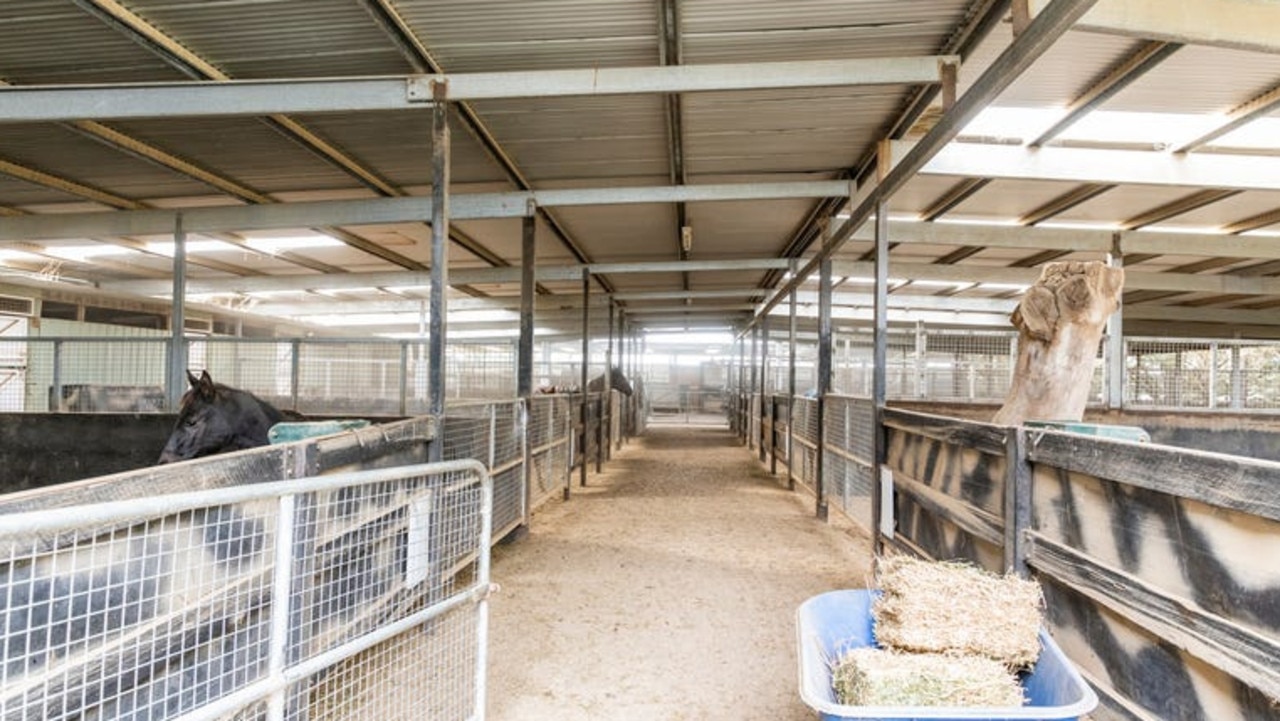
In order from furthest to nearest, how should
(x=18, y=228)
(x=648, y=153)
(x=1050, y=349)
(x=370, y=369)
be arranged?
(x=370, y=369), (x=18, y=228), (x=648, y=153), (x=1050, y=349)

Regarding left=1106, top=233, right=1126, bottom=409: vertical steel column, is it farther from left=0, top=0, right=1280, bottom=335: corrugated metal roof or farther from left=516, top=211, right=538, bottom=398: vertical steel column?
left=516, top=211, right=538, bottom=398: vertical steel column

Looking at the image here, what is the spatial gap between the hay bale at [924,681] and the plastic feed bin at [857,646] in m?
0.07

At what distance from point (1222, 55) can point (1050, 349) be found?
1875 millimetres

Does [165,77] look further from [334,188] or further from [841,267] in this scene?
[841,267]

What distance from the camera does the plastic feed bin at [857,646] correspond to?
4.60 ft

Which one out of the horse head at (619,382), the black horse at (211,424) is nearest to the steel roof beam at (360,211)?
the black horse at (211,424)

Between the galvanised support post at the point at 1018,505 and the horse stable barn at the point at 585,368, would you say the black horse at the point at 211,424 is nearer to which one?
the horse stable barn at the point at 585,368

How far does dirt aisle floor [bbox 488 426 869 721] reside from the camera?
109 inches

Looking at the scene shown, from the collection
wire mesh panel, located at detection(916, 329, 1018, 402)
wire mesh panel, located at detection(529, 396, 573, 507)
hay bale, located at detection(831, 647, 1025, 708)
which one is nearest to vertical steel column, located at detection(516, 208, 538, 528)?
wire mesh panel, located at detection(529, 396, 573, 507)

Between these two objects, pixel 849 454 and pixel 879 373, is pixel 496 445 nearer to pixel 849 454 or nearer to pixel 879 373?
pixel 879 373

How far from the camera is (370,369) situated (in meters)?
7.69

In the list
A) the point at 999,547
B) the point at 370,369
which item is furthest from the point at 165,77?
the point at 999,547

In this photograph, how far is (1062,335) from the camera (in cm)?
327

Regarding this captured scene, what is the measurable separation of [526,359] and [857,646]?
14.9ft
